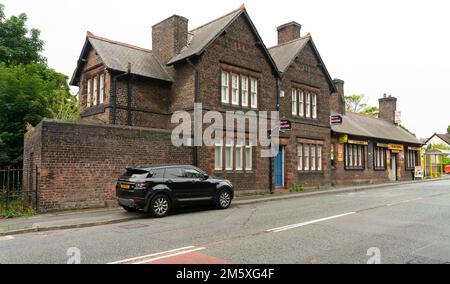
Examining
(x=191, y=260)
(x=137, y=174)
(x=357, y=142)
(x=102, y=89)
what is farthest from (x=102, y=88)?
(x=357, y=142)

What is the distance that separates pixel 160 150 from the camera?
53.5 feet

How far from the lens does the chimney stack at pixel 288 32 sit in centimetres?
2697

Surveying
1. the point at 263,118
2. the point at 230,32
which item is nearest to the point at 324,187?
the point at 263,118

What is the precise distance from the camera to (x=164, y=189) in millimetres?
12594

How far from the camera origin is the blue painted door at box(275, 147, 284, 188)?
72.8 feet

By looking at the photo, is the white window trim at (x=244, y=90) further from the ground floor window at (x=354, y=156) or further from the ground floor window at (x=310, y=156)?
the ground floor window at (x=354, y=156)

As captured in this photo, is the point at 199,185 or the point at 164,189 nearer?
the point at 164,189

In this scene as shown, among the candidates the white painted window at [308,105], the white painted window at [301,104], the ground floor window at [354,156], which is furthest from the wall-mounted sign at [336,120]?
the ground floor window at [354,156]

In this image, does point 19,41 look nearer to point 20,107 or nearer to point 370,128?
point 20,107

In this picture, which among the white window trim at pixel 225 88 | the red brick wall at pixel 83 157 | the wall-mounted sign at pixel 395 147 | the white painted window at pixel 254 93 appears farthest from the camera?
the wall-mounted sign at pixel 395 147

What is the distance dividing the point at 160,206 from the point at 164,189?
1.85ft

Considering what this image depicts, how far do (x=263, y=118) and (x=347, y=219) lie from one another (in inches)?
405

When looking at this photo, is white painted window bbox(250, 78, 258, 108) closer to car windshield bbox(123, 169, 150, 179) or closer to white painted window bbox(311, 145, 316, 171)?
white painted window bbox(311, 145, 316, 171)

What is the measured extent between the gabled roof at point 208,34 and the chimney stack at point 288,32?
6671 mm
